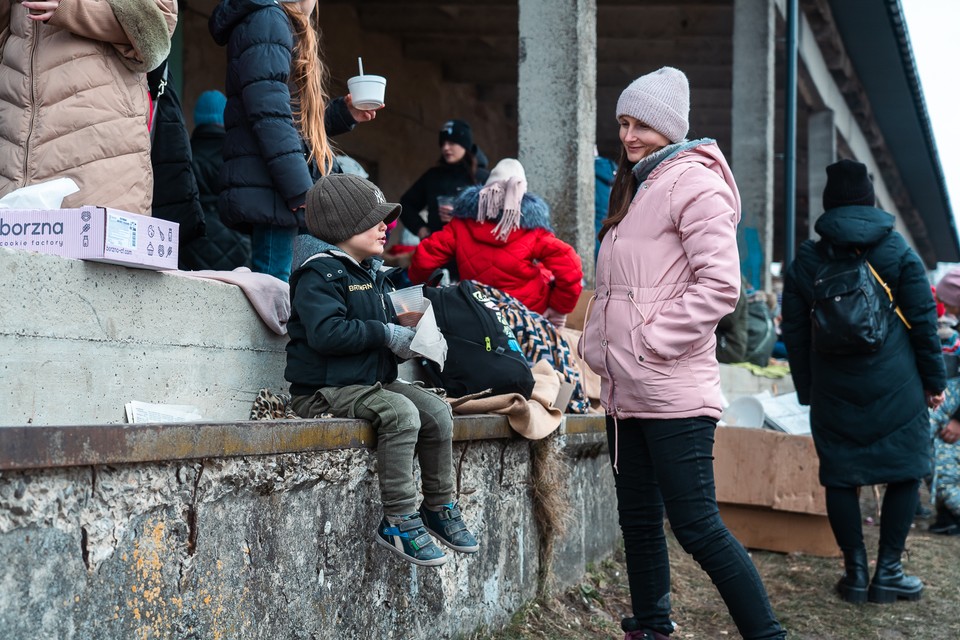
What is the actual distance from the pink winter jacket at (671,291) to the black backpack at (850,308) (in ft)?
4.99

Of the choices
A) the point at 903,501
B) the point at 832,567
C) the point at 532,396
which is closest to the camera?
the point at 532,396

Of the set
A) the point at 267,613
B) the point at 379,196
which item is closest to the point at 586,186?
the point at 379,196

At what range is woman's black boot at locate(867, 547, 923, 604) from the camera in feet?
15.8

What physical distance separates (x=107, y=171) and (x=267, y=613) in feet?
4.30

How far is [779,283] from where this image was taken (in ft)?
56.6

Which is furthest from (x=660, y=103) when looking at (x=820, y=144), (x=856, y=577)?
(x=820, y=144)

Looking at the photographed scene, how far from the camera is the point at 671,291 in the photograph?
10.6ft

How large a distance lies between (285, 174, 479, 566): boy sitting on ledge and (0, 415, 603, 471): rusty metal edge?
0.11 metres

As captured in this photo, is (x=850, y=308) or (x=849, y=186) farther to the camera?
(x=849, y=186)

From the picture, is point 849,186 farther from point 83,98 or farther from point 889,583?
point 83,98

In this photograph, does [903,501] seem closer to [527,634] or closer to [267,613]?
[527,634]

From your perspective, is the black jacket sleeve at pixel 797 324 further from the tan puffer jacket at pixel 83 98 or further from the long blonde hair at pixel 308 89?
the tan puffer jacket at pixel 83 98

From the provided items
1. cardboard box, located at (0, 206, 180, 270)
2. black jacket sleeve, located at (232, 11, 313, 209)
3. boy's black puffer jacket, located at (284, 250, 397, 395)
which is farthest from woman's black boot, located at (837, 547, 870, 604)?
cardboard box, located at (0, 206, 180, 270)

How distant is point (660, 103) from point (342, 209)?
973mm
